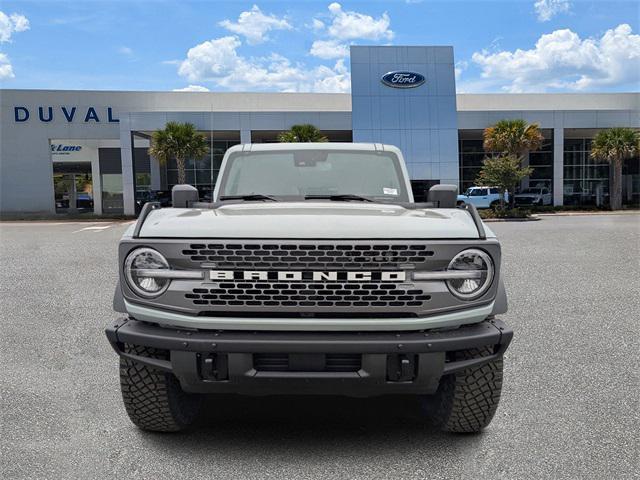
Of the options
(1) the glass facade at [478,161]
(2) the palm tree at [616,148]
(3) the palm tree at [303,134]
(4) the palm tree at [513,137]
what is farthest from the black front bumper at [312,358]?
(1) the glass facade at [478,161]

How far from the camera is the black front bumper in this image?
9.38 ft

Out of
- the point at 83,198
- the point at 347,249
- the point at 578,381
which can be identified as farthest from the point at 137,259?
the point at 83,198

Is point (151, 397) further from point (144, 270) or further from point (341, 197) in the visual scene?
point (341, 197)

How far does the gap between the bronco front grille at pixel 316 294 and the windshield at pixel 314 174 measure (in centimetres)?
158

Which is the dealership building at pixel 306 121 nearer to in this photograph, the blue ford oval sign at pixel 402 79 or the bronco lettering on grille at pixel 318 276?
the blue ford oval sign at pixel 402 79

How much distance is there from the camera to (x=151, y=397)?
3398 mm

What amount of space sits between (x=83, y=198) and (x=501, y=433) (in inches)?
1904

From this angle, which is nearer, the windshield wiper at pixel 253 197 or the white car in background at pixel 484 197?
the windshield wiper at pixel 253 197

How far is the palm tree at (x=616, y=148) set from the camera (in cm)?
3522

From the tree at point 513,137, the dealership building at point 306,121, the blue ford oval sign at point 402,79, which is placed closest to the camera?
the tree at point 513,137

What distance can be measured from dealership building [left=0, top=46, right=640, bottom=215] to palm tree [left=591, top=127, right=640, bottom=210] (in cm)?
169

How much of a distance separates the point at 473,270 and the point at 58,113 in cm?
4102

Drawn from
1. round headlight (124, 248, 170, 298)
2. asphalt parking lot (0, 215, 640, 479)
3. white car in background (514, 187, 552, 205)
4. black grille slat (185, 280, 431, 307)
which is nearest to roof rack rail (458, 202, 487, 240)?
black grille slat (185, 280, 431, 307)

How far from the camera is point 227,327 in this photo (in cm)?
294
